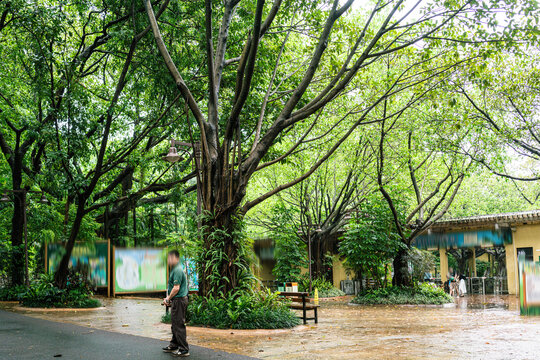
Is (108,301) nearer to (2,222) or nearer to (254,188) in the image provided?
(2,222)

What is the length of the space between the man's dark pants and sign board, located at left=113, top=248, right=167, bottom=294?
507 inches

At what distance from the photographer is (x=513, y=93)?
681 inches

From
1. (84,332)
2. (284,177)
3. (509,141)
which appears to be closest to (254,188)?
(284,177)

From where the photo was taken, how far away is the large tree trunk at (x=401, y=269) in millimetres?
21922

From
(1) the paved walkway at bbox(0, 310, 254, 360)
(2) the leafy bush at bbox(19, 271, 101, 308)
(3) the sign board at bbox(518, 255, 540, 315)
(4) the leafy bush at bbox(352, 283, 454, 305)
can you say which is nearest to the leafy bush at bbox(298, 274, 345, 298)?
(4) the leafy bush at bbox(352, 283, 454, 305)

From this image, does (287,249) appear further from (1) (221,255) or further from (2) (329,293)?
(1) (221,255)

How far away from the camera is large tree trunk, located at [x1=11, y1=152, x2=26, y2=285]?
19375 mm

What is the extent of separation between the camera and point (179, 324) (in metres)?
7.88

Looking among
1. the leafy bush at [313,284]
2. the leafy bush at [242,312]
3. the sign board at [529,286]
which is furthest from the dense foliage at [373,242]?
the leafy bush at [242,312]

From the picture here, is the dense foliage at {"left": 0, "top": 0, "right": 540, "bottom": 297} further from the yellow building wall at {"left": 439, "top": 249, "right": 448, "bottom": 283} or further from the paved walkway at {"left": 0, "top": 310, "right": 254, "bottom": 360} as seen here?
the yellow building wall at {"left": 439, "top": 249, "right": 448, "bottom": 283}

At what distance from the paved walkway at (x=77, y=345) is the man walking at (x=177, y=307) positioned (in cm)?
18

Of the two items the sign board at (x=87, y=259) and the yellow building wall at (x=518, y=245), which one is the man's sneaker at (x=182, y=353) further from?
the yellow building wall at (x=518, y=245)

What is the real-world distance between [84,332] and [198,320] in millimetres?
2428

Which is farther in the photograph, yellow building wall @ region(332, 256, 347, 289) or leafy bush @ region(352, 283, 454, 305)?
yellow building wall @ region(332, 256, 347, 289)
